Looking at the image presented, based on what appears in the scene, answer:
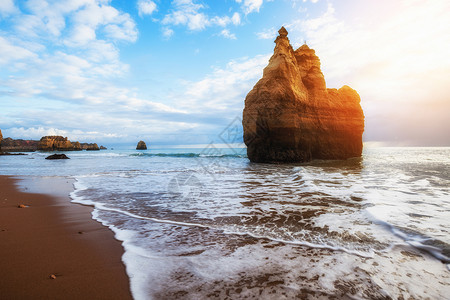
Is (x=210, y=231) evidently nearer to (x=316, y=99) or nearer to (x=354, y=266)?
(x=354, y=266)

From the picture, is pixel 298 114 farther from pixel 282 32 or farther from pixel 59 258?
pixel 59 258

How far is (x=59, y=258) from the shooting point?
2627 millimetres

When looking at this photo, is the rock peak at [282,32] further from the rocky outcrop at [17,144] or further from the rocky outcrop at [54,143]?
the rocky outcrop at [17,144]

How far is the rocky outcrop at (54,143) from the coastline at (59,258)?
86.6 metres

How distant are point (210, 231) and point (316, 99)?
2041cm

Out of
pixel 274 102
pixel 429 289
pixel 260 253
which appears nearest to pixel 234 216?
pixel 260 253

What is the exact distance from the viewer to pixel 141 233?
11.7 ft

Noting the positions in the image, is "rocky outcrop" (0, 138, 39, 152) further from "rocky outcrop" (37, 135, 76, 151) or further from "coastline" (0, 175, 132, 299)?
"coastline" (0, 175, 132, 299)

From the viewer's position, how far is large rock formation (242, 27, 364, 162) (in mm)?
17797

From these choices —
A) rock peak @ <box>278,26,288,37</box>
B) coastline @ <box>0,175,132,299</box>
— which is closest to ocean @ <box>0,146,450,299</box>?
coastline @ <box>0,175,132,299</box>

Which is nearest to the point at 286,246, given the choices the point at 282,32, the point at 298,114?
the point at 298,114

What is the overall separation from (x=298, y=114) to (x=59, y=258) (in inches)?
729

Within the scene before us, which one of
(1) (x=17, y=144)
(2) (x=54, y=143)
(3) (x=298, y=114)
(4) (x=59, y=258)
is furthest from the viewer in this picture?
(1) (x=17, y=144)

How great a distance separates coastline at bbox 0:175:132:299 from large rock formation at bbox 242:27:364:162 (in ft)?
51.9
